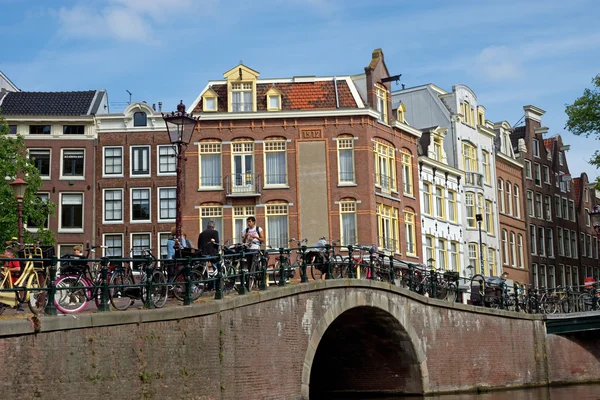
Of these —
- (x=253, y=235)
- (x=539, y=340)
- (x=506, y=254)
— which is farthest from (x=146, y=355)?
(x=506, y=254)

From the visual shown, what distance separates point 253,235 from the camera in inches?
790

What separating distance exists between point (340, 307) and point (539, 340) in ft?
45.8

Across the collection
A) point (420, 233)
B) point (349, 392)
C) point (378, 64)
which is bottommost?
point (349, 392)

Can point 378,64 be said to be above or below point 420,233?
above

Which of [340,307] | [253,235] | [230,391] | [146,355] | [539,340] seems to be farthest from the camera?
[539,340]

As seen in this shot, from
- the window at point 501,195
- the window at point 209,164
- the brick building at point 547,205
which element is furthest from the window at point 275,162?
the brick building at point 547,205

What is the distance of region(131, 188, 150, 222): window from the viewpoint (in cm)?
4038

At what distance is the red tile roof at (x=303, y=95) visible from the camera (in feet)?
132

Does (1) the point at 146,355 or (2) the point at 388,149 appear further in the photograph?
(2) the point at 388,149

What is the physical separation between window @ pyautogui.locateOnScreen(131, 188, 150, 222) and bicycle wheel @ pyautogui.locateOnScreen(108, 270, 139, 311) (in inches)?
966

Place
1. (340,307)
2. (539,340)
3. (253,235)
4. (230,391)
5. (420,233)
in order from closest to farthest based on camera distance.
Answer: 1. (230,391)
2. (253,235)
3. (340,307)
4. (539,340)
5. (420,233)

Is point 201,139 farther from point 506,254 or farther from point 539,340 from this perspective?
point 506,254

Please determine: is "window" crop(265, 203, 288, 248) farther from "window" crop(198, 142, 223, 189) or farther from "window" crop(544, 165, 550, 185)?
"window" crop(544, 165, 550, 185)

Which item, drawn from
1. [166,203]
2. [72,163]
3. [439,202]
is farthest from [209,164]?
[439,202]
